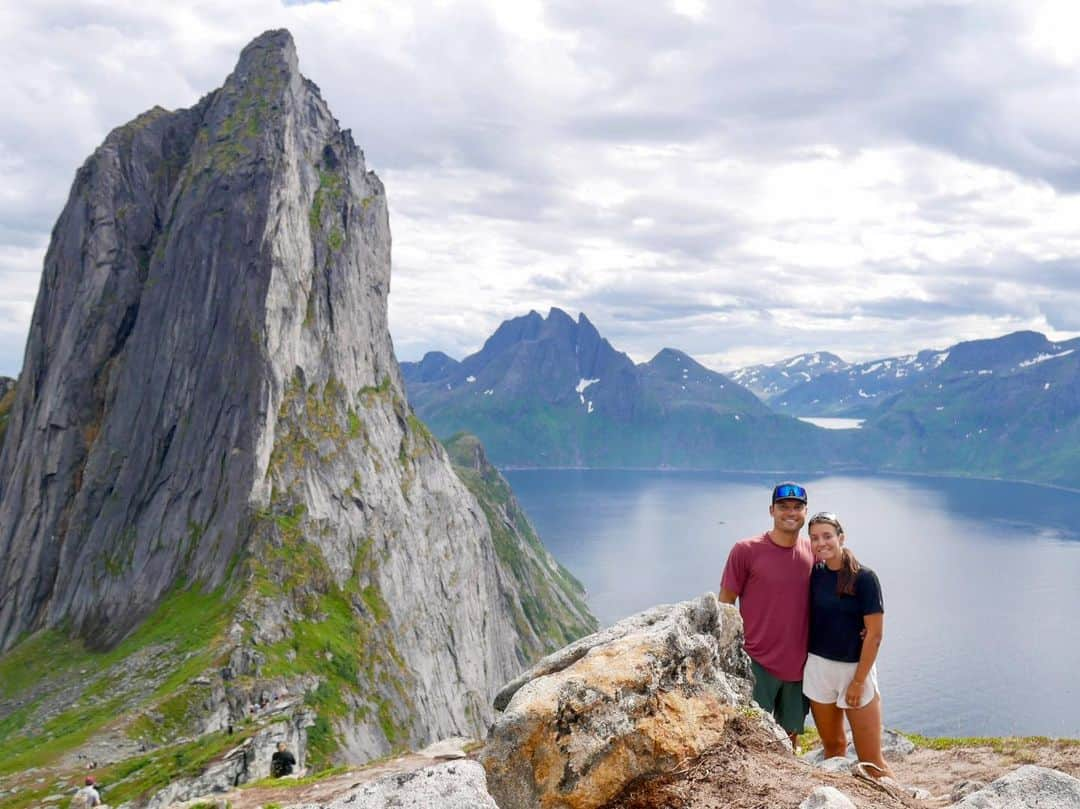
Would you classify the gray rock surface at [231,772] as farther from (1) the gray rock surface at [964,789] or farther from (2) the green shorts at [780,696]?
(1) the gray rock surface at [964,789]

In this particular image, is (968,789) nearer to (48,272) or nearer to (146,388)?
(146,388)

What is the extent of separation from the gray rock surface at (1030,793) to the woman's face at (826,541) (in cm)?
423

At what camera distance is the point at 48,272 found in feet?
338

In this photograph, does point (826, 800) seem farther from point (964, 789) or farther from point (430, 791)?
point (964, 789)

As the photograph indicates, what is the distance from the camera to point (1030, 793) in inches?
428

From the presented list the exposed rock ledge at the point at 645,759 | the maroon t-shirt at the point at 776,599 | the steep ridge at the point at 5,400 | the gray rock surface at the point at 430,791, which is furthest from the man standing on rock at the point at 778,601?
the steep ridge at the point at 5,400

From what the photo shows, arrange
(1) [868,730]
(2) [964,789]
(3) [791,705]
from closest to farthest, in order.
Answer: (2) [964,789] → (1) [868,730] → (3) [791,705]

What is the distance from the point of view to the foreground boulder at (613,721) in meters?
11.0

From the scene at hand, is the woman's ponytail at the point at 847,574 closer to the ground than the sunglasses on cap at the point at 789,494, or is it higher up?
closer to the ground

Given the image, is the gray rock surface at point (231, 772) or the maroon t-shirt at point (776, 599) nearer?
the maroon t-shirt at point (776, 599)

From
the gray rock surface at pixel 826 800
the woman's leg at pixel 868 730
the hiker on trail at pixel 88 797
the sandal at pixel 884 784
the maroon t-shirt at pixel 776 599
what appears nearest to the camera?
the gray rock surface at pixel 826 800

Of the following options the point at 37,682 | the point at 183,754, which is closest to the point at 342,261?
the point at 37,682

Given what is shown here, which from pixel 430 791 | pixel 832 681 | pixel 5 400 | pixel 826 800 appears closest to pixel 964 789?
pixel 832 681

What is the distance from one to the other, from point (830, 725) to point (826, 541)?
12.4 ft
